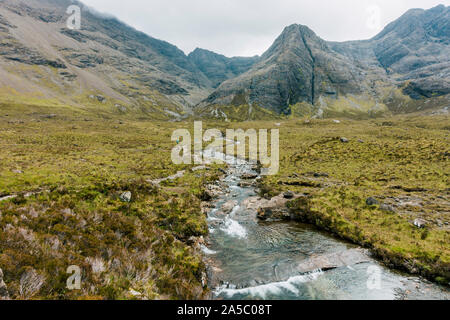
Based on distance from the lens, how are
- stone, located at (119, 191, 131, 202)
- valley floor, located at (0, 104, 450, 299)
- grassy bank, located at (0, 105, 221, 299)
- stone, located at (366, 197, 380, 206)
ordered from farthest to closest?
stone, located at (366, 197, 380, 206)
stone, located at (119, 191, 131, 202)
valley floor, located at (0, 104, 450, 299)
grassy bank, located at (0, 105, 221, 299)

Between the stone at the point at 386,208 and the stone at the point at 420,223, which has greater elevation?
the stone at the point at 386,208

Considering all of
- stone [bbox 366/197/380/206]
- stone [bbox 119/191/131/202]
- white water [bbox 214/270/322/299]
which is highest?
stone [bbox 119/191/131/202]

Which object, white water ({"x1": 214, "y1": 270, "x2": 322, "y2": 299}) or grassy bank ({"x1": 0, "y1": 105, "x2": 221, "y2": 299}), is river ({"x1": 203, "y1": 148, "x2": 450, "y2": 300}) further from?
grassy bank ({"x1": 0, "y1": 105, "x2": 221, "y2": 299})

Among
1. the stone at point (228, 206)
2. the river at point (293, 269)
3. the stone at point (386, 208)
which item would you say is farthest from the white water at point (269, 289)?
the stone at point (386, 208)

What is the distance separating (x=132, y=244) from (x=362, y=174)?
1608 inches

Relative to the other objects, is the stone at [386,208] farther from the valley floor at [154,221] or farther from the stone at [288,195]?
the stone at [288,195]

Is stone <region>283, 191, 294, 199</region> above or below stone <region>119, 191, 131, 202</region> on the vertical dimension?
below

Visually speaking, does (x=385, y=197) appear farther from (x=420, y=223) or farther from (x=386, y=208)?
(x=420, y=223)

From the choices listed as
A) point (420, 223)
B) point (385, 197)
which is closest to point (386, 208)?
point (420, 223)

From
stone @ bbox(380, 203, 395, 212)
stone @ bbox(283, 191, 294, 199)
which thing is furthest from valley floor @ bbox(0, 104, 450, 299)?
stone @ bbox(283, 191, 294, 199)

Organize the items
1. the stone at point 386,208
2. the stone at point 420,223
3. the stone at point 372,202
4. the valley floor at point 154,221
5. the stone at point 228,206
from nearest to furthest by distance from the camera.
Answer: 1. the valley floor at point 154,221
2. the stone at point 420,223
3. the stone at point 386,208
4. the stone at point 372,202
5. the stone at point 228,206
